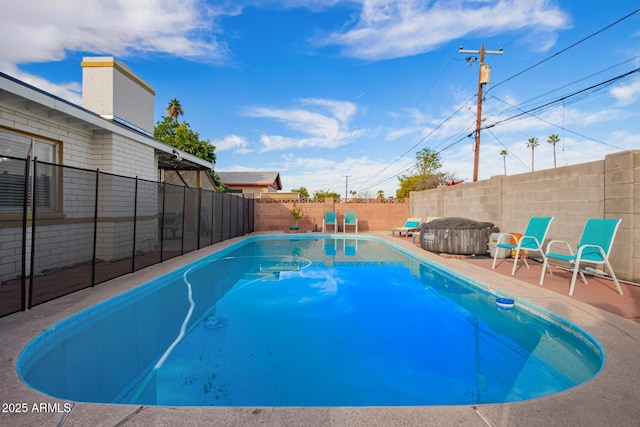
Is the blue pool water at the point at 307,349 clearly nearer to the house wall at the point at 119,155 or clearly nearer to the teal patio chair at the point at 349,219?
the house wall at the point at 119,155

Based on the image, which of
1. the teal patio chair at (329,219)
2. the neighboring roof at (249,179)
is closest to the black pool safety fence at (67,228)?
the teal patio chair at (329,219)

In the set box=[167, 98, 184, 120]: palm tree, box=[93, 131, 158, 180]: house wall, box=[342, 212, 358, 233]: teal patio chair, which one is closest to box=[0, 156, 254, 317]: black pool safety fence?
box=[93, 131, 158, 180]: house wall

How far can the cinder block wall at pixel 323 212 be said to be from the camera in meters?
14.3

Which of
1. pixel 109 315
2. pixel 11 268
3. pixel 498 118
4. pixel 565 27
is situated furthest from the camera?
pixel 498 118

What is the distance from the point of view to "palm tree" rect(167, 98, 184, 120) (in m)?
25.6

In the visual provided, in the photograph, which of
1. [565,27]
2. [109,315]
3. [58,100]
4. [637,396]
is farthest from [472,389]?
[565,27]

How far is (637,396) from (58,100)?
6857 millimetres

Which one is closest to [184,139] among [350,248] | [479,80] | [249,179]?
[249,179]

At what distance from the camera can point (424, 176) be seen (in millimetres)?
29547

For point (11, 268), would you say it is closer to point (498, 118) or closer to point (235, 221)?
point (235, 221)

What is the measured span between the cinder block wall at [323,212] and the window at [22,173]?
30.7 feet

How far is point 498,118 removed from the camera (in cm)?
1147

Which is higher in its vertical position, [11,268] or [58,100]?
[58,100]

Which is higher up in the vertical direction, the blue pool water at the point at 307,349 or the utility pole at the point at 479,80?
the utility pole at the point at 479,80
